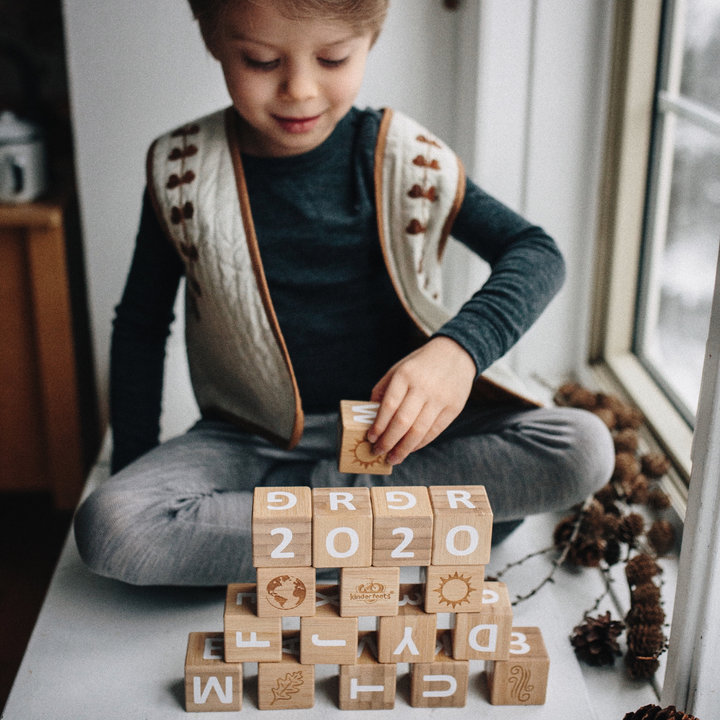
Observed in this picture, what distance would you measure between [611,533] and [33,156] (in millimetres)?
1018

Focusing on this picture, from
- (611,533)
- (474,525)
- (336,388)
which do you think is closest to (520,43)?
(336,388)

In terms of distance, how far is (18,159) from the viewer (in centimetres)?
133

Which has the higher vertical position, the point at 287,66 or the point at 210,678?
the point at 287,66

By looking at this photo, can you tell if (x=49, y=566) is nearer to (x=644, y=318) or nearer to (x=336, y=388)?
(x=336, y=388)

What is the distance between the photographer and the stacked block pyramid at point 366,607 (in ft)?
2.33

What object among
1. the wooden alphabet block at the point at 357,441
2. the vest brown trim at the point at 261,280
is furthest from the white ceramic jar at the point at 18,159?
the wooden alphabet block at the point at 357,441

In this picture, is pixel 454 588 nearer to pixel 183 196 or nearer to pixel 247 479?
pixel 247 479

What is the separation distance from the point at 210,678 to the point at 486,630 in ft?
0.82

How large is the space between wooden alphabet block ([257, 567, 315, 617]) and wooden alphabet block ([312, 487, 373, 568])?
22mm

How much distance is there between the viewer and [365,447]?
0.78 m

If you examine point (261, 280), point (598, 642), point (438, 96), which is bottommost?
point (598, 642)

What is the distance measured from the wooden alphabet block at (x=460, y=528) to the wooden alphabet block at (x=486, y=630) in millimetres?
60

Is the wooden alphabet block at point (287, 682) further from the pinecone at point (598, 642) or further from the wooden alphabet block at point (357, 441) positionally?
the pinecone at point (598, 642)

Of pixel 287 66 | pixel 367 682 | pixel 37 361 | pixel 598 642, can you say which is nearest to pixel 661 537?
pixel 598 642
